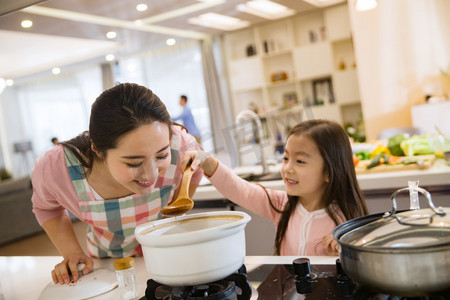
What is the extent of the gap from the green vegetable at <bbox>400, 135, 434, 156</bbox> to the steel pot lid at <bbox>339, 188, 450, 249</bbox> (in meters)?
1.79

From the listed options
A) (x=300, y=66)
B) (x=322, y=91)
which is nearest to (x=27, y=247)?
(x=300, y=66)

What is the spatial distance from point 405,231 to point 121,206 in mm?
772

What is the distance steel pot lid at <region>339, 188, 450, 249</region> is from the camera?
2.02 feet

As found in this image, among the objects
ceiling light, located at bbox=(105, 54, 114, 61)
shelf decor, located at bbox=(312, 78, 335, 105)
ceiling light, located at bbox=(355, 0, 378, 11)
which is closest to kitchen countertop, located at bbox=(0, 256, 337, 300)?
ceiling light, located at bbox=(355, 0, 378, 11)

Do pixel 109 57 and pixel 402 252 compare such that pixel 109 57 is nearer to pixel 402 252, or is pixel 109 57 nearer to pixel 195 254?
pixel 195 254

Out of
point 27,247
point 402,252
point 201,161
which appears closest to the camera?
point 402,252

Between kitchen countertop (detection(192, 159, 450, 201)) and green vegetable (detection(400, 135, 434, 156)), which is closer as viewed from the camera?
kitchen countertop (detection(192, 159, 450, 201))

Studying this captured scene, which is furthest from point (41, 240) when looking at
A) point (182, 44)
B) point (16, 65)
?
point (16, 65)

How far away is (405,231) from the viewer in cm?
65

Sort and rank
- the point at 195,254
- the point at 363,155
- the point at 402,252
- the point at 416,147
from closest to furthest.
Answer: the point at 402,252, the point at 195,254, the point at 416,147, the point at 363,155

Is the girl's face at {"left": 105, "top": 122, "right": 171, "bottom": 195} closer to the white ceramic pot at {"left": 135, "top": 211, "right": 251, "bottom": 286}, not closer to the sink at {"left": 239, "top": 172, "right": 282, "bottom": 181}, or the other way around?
the white ceramic pot at {"left": 135, "top": 211, "right": 251, "bottom": 286}

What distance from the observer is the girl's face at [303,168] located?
1332mm

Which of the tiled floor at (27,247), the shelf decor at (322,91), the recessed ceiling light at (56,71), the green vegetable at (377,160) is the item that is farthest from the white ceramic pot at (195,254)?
the recessed ceiling light at (56,71)

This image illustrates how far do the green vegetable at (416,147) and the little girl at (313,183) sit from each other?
1.13m
